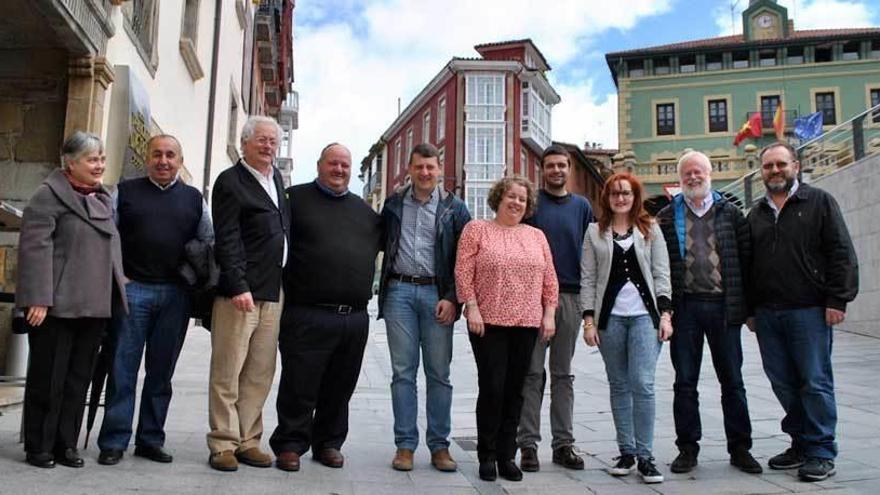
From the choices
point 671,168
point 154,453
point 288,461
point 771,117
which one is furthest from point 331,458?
point 771,117

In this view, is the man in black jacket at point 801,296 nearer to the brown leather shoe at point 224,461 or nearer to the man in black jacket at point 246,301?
the man in black jacket at point 246,301

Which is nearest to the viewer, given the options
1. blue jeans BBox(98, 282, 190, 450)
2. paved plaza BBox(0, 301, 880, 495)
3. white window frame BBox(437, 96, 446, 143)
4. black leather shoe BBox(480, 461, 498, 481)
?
paved plaza BBox(0, 301, 880, 495)

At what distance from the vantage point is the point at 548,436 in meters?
5.27

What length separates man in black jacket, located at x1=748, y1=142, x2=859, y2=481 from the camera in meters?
4.03

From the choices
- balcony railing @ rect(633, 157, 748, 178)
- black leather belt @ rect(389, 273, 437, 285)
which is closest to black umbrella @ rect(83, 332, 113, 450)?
black leather belt @ rect(389, 273, 437, 285)

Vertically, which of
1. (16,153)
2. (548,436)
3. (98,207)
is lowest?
(548,436)

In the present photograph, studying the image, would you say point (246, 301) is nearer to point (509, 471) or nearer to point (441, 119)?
point (509, 471)

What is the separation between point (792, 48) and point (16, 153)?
4032 centimetres

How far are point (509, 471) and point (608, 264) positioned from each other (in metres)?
1.34

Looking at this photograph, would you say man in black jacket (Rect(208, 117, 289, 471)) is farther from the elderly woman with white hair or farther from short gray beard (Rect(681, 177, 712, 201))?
short gray beard (Rect(681, 177, 712, 201))

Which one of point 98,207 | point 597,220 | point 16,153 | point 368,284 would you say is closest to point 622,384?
point 597,220

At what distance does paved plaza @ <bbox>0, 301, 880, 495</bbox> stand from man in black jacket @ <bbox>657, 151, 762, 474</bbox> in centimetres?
22

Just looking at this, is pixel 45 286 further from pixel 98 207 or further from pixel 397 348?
pixel 397 348

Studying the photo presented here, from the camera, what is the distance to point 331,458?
402 cm
